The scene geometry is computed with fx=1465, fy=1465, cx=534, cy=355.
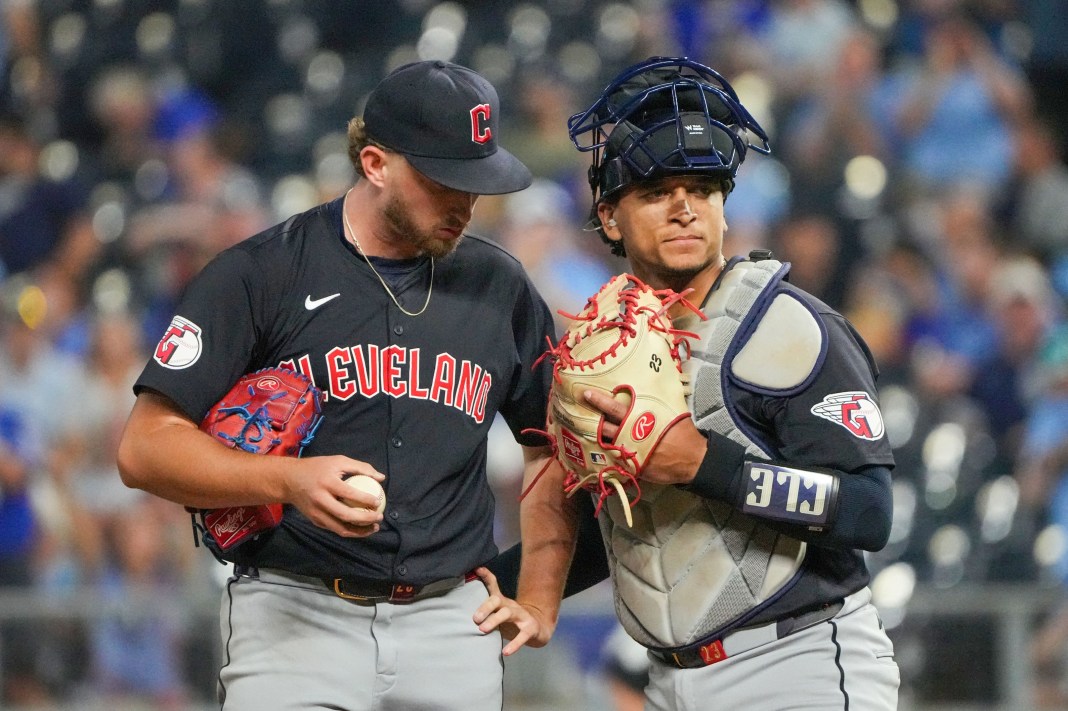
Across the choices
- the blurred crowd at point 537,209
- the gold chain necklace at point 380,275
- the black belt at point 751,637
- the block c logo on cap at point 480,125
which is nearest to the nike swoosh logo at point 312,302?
the gold chain necklace at point 380,275

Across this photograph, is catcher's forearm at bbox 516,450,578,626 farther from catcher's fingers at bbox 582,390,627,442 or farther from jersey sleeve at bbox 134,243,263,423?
jersey sleeve at bbox 134,243,263,423

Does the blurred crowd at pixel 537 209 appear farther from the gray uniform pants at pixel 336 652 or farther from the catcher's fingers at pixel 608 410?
the catcher's fingers at pixel 608 410

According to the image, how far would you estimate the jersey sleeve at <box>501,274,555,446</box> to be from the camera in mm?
3170

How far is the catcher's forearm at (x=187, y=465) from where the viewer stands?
259 centimetres

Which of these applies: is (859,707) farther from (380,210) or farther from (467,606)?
(380,210)

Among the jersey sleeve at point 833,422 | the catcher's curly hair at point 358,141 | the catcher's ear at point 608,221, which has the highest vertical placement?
the catcher's curly hair at point 358,141

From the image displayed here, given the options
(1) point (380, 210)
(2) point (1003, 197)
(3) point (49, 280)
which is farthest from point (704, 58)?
(1) point (380, 210)

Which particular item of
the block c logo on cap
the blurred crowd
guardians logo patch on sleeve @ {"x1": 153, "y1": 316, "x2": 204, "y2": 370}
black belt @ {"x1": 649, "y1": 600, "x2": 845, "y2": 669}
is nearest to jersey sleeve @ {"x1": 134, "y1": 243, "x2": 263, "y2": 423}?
guardians logo patch on sleeve @ {"x1": 153, "y1": 316, "x2": 204, "y2": 370}

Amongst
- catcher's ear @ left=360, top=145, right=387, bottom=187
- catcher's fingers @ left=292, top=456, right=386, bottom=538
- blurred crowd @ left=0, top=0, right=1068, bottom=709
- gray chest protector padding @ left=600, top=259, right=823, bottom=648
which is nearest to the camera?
catcher's fingers @ left=292, top=456, right=386, bottom=538

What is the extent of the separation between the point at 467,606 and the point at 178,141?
5658mm

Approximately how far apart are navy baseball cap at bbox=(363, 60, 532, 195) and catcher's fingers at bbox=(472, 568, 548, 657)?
32.1 inches

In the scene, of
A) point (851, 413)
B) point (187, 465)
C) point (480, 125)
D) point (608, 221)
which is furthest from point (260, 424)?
point (851, 413)

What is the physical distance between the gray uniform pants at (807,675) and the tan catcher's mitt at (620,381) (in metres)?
0.35

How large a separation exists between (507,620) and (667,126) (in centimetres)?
104
